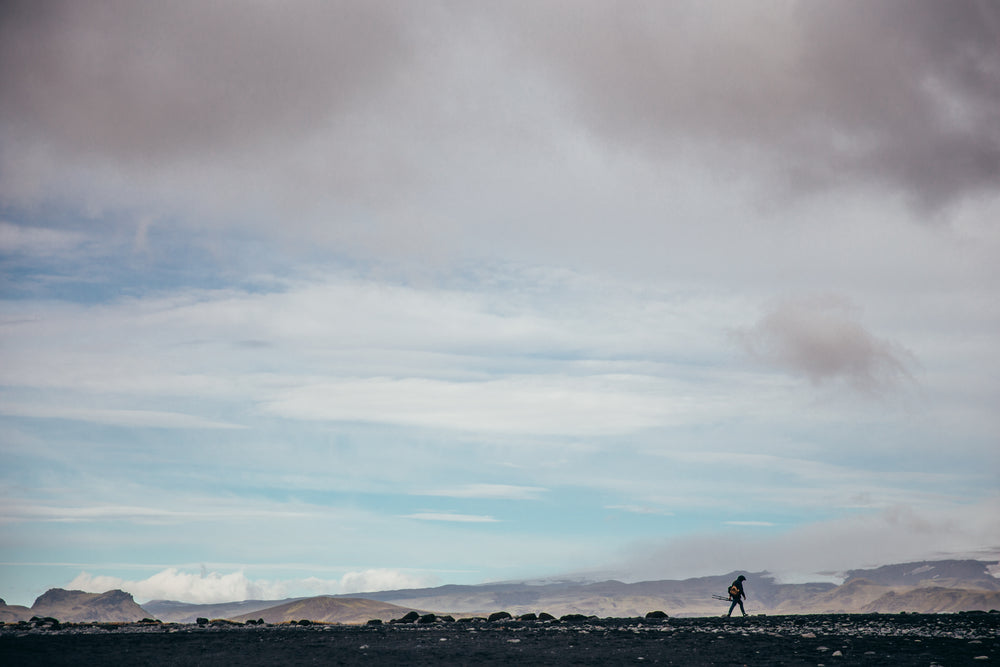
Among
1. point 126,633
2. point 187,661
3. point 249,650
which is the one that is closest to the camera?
point 187,661

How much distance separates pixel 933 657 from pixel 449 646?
18.0m

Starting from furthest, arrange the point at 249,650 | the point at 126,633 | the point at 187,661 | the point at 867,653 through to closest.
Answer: the point at 126,633, the point at 249,650, the point at 187,661, the point at 867,653

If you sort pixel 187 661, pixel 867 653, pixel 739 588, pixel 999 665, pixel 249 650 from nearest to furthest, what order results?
1. pixel 999 665
2. pixel 867 653
3. pixel 187 661
4. pixel 249 650
5. pixel 739 588

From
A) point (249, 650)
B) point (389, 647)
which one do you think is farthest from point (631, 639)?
point (249, 650)

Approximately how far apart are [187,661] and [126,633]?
1319cm

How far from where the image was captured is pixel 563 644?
3456cm

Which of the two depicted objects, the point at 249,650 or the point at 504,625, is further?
the point at 504,625

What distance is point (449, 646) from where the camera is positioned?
34.7 m

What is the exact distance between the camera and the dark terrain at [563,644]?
29844 millimetres

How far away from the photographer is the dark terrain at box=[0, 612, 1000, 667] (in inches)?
1175

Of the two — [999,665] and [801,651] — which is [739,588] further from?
[999,665]

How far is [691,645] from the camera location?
32969 millimetres

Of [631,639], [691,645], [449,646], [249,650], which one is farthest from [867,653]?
[249,650]

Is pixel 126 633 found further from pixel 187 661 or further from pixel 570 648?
pixel 570 648
